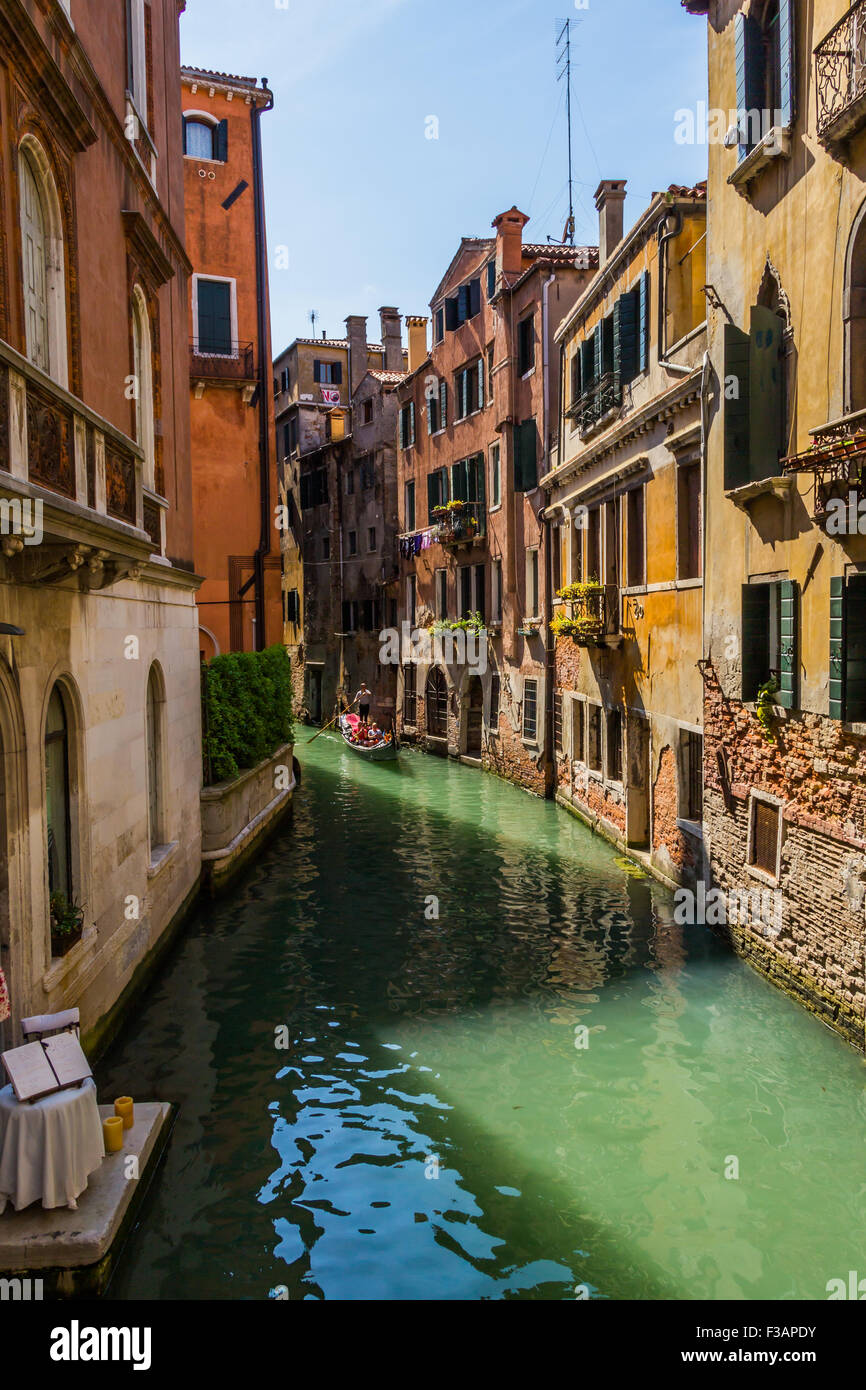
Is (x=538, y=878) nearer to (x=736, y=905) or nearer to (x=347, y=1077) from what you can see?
(x=736, y=905)

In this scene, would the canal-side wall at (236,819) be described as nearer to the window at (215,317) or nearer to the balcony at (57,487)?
the balcony at (57,487)

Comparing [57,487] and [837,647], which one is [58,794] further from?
[837,647]

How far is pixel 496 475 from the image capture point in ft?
80.9

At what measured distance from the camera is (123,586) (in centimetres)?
909

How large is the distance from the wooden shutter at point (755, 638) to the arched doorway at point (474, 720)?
16910 millimetres

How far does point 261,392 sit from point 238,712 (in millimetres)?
7623

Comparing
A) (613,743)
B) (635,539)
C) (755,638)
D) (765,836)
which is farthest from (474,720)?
(755,638)

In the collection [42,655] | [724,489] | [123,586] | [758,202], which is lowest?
[42,655]

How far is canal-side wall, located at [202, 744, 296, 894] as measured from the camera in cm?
1317

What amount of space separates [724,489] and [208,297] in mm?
12551

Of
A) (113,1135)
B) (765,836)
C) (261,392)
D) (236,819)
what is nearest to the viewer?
Result: (113,1135)

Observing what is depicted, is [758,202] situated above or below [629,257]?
below

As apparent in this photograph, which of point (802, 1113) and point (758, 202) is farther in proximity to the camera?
point (758, 202)

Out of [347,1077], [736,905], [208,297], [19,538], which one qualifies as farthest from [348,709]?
[19,538]
